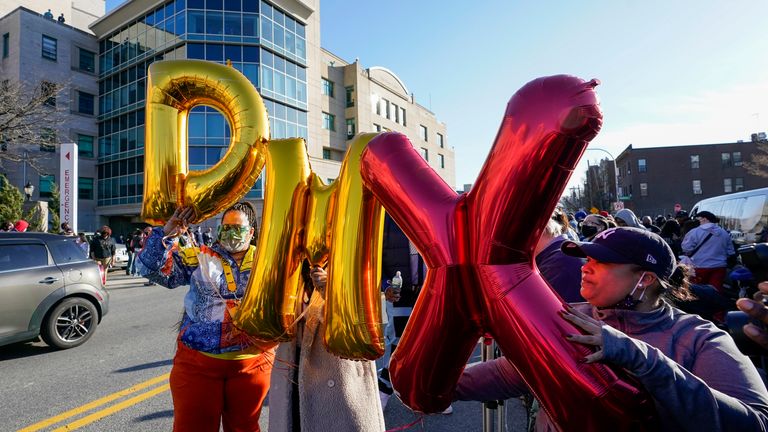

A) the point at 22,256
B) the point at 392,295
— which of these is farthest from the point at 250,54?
the point at 392,295

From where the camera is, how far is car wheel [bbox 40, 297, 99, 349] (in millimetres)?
5762

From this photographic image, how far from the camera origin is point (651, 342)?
4.62 ft

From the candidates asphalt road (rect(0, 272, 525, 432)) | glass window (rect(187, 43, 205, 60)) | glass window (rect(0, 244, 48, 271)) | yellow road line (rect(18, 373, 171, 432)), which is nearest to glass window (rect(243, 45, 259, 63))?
glass window (rect(187, 43, 205, 60))

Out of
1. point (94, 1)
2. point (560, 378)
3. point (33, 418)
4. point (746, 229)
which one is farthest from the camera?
point (94, 1)

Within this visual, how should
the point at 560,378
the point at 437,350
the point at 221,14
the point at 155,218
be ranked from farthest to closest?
the point at 221,14
the point at 155,218
the point at 437,350
the point at 560,378

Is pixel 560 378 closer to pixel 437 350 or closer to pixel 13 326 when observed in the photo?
pixel 437 350

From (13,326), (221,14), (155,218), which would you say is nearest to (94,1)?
(221,14)

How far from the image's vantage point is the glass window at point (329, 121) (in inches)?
1443

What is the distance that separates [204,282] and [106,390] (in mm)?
3012

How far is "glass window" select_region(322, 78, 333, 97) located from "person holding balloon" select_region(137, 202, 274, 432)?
119ft

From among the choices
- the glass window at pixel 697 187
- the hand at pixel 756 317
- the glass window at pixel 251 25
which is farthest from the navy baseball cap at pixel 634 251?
the glass window at pixel 697 187

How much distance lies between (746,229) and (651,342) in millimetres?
12660

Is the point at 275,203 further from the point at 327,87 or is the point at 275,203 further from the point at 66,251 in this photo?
the point at 327,87

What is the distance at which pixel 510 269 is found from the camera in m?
1.06
